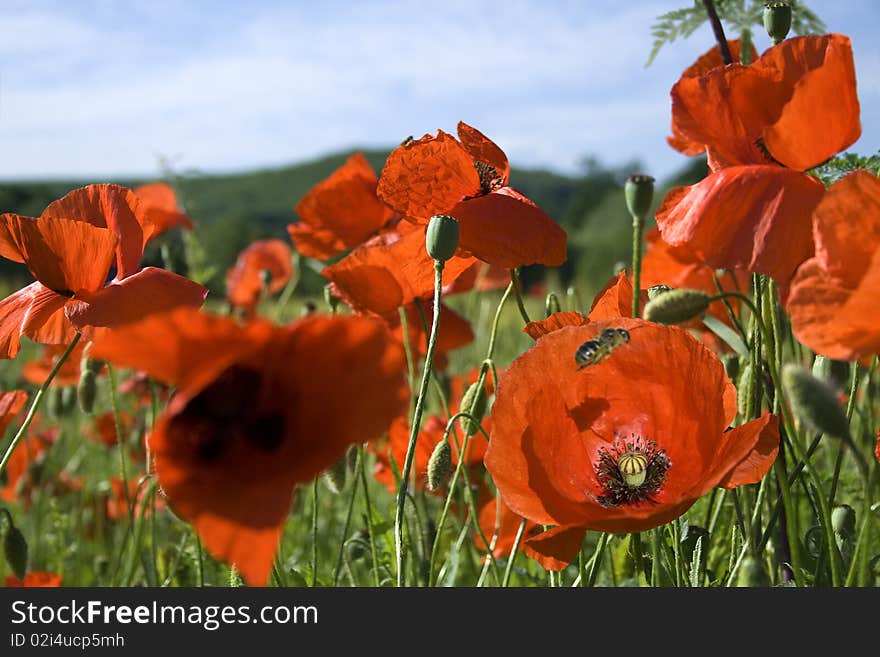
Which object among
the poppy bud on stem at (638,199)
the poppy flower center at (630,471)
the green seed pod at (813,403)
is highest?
the poppy bud on stem at (638,199)

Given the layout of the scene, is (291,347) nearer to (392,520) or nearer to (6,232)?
(6,232)

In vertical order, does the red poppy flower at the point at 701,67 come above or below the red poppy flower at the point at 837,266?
above

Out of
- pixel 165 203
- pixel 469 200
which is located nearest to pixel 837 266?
pixel 469 200

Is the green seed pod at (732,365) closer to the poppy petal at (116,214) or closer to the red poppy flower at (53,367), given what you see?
the poppy petal at (116,214)

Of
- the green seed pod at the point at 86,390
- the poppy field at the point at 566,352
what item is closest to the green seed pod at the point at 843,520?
the poppy field at the point at 566,352

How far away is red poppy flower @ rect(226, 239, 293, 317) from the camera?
2.78m

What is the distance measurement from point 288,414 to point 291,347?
0.05m

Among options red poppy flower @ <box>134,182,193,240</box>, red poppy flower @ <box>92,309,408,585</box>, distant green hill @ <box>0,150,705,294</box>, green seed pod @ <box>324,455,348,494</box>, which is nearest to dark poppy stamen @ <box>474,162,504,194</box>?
green seed pod @ <box>324,455,348,494</box>

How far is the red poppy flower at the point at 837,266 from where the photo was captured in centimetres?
64

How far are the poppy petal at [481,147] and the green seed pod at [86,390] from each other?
0.69 m

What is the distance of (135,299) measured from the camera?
2.82ft

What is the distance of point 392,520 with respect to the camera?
1330mm

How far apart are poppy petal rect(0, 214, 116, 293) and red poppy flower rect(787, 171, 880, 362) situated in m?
0.59

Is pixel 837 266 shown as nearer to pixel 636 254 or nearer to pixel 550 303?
pixel 636 254
